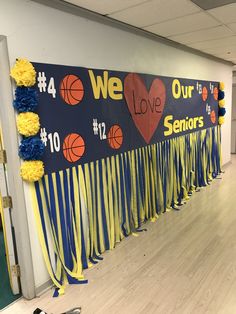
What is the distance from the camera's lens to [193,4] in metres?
2.50

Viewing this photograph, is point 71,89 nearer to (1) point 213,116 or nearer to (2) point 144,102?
(2) point 144,102

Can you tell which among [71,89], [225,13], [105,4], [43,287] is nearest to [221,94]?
[225,13]

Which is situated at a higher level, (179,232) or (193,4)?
(193,4)

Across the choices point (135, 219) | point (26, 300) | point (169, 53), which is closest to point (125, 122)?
point (135, 219)

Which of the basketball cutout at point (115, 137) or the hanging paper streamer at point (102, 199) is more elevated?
the basketball cutout at point (115, 137)

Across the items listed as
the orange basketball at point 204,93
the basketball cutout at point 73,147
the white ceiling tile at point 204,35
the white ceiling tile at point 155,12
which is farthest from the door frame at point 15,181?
the orange basketball at point 204,93

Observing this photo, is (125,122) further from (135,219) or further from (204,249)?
(204,249)

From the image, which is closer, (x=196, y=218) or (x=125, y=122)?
(x=125, y=122)

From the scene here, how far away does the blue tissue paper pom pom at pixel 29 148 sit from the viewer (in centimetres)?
216

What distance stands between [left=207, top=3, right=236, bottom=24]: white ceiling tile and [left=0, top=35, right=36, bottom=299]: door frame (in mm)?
2068

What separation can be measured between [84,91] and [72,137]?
481 millimetres

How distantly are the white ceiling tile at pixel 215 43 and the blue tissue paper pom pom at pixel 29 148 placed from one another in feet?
10.4

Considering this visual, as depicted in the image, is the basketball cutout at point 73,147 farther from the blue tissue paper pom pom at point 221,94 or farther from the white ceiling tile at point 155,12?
the blue tissue paper pom pom at point 221,94

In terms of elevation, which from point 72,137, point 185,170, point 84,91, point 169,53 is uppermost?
point 169,53
